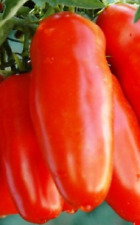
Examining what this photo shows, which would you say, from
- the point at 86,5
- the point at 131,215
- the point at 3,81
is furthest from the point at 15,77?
the point at 131,215

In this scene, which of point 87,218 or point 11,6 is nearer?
point 11,6

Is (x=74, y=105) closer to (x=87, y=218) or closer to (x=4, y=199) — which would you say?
(x=4, y=199)

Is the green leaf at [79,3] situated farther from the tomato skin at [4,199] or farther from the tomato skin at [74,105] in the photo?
the tomato skin at [4,199]

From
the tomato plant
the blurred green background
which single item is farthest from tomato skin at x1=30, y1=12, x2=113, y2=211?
the blurred green background

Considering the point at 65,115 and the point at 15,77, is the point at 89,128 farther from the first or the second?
the point at 15,77

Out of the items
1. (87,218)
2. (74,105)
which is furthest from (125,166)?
(87,218)

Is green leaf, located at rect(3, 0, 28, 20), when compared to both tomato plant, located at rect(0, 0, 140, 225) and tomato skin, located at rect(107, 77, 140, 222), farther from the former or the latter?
tomato skin, located at rect(107, 77, 140, 222)
